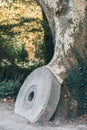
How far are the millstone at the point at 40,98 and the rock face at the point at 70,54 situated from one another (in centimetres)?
16

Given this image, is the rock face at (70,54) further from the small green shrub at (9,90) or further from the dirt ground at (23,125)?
the small green shrub at (9,90)

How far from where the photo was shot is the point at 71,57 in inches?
311

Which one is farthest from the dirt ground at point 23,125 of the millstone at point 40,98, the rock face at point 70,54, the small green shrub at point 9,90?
the small green shrub at point 9,90

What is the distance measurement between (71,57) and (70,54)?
0.07 m

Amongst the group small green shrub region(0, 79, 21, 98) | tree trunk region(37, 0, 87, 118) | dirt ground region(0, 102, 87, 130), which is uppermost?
tree trunk region(37, 0, 87, 118)

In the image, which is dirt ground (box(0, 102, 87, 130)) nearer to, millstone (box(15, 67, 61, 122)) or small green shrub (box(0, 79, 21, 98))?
millstone (box(15, 67, 61, 122))

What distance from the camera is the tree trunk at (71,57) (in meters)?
7.68

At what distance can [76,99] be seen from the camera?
Result: 7.73m

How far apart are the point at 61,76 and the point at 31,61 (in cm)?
541

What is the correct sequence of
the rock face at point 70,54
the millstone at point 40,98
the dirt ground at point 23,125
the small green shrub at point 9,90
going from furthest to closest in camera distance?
the small green shrub at point 9,90 → the rock face at point 70,54 → the millstone at point 40,98 → the dirt ground at point 23,125

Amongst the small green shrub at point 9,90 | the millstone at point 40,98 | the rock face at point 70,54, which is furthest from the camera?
the small green shrub at point 9,90

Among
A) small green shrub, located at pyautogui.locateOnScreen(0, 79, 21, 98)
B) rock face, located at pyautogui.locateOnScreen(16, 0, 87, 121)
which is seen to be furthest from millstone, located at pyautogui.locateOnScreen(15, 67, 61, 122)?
small green shrub, located at pyautogui.locateOnScreen(0, 79, 21, 98)

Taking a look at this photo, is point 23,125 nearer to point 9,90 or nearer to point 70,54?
point 70,54

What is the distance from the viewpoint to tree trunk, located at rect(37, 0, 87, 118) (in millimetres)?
7676
